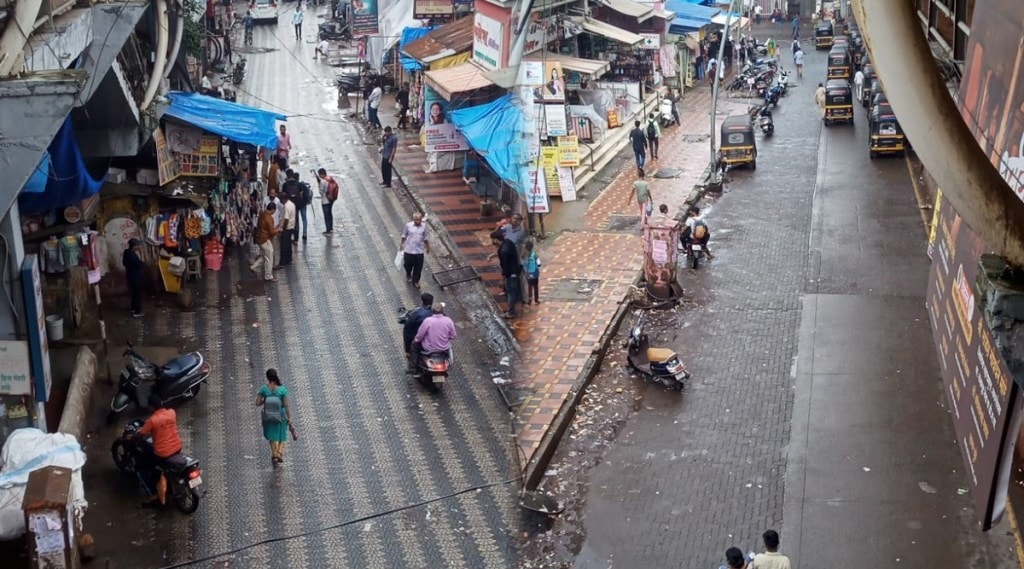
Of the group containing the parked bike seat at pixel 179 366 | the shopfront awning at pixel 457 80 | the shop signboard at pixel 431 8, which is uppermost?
the shop signboard at pixel 431 8

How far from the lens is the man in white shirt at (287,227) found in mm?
17938

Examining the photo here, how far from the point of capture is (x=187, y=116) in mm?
17500

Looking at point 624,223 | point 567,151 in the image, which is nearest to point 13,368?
point 624,223

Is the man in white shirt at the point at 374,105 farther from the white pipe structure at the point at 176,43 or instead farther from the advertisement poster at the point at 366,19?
the white pipe structure at the point at 176,43

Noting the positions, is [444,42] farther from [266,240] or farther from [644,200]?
[266,240]

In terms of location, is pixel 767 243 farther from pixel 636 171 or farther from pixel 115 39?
pixel 115 39

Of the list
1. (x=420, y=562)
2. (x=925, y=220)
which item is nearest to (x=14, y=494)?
(x=420, y=562)

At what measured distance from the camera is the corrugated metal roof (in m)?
24.4

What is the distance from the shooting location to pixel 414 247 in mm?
17062

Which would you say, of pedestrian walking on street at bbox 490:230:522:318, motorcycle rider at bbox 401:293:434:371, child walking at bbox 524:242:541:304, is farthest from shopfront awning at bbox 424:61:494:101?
motorcycle rider at bbox 401:293:434:371

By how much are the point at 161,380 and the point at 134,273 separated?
2.91 meters

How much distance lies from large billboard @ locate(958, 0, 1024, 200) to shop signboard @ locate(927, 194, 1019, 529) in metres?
0.54

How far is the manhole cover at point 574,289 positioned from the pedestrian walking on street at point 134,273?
558 cm

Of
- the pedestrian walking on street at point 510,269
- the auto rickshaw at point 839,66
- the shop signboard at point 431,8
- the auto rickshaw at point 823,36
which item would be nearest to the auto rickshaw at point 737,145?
the shop signboard at point 431,8
